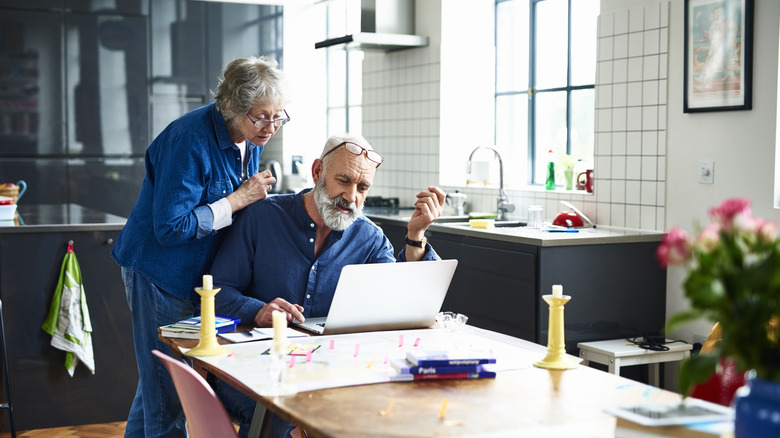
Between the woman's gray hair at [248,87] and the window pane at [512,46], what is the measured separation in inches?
116

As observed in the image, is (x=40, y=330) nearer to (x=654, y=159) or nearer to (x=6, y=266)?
(x=6, y=266)

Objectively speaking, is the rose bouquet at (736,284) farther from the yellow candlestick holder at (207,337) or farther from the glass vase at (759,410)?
the yellow candlestick holder at (207,337)

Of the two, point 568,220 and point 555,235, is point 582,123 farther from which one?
point 555,235

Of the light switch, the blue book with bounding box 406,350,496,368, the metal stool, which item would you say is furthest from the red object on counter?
the metal stool

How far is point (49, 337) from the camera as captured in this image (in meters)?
3.85

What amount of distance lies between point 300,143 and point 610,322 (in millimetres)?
4563

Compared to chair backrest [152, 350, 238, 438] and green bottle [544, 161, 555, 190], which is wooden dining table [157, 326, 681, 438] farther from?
green bottle [544, 161, 555, 190]

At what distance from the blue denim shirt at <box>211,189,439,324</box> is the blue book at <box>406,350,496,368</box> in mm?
693

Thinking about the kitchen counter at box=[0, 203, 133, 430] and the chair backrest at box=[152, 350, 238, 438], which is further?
the kitchen counter at box=[0, 203, 133, 430]

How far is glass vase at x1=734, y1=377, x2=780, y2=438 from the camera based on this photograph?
107cm

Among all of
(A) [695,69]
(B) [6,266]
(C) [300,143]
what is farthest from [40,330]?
(C) [300,143]

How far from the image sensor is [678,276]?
12.8 ft

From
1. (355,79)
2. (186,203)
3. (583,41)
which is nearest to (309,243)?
(186,203)

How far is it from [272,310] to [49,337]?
1926 millimetres
